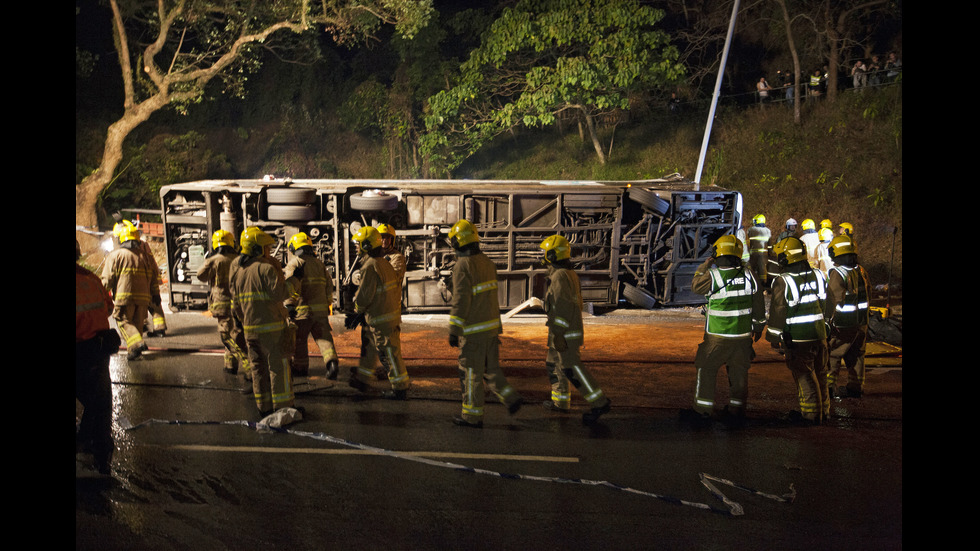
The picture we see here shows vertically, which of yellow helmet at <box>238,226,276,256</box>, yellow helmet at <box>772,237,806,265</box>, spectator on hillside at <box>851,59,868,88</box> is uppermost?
spectator on hillside at <box>851,59,868,88</box>

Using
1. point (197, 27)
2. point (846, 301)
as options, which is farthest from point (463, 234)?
point (197, 27)

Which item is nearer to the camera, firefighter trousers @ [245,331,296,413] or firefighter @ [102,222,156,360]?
firefighter trousers @ [245,331,296,413]

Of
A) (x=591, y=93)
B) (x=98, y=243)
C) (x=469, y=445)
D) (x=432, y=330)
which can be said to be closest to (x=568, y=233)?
(x=432, y=330)

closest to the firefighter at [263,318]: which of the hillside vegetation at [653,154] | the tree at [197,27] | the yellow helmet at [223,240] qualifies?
the yellow helmet at [223,240]

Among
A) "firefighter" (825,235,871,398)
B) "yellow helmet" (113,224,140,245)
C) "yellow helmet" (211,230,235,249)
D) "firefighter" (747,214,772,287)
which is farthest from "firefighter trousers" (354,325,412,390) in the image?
"firefighter" (747,214,772,287)

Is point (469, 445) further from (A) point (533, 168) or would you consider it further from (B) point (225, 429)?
(A) point (533, 168)

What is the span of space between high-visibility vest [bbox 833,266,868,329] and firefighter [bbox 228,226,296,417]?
6125 millimetres

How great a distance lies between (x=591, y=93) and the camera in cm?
2172

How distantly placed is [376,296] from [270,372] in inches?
54.9

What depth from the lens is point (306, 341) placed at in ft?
28.6

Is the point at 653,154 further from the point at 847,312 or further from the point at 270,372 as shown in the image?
the point at 270,372

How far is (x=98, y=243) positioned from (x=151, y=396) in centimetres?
1359

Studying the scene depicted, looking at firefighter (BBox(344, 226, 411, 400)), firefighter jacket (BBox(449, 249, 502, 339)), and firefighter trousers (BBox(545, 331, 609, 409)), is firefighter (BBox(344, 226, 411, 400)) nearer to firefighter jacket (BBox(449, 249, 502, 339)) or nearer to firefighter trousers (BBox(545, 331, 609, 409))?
firefighter jacket (BBox(449, 249, 502, 339))

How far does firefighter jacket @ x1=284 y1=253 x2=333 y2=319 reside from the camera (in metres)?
8.38
